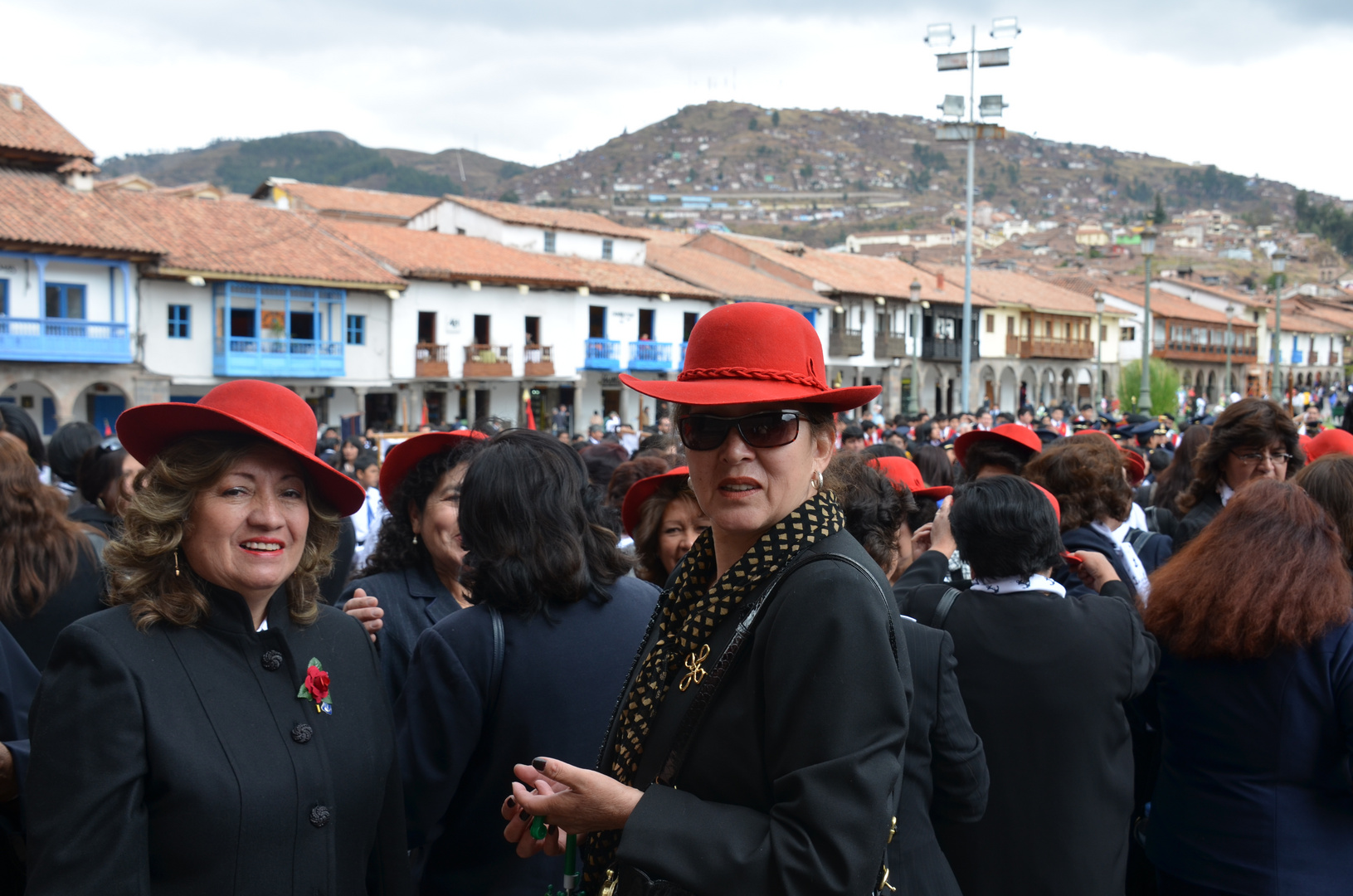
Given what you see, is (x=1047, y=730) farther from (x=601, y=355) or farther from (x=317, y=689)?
(x=601, y=355)

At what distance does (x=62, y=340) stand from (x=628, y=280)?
1689 centimetres

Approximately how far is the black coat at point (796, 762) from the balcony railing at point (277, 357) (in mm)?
26375

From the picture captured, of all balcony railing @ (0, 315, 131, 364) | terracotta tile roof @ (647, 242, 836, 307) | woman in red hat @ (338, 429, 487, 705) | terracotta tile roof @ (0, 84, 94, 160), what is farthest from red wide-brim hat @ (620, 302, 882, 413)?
terracotta tile roof @ (647, 242, 836, 307)

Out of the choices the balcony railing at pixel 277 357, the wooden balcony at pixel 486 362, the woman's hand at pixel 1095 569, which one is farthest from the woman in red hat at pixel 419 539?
the wooden balcony at pixel 486 362

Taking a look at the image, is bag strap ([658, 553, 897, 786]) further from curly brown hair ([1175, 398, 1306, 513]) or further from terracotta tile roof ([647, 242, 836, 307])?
terracotta tile roof ([647, 242, 836, 307])

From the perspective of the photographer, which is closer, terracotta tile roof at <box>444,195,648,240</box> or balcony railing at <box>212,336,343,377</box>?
balcony railing at <box>212,336,343,377</box>

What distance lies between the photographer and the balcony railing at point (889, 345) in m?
43.5

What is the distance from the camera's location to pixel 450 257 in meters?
31.1

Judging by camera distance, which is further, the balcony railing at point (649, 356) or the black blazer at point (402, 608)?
the balcony railing at point (649, 356)

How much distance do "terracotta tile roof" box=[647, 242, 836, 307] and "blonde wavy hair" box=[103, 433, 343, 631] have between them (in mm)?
33958

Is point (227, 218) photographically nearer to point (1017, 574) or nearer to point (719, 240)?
point (719, 240)

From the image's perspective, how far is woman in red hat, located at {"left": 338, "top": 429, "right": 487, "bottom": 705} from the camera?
321 cm

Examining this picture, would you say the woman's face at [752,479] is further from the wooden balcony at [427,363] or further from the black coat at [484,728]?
the wooden balcony at [427,363]

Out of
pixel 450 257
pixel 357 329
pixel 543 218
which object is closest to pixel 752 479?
pixel 357 329
